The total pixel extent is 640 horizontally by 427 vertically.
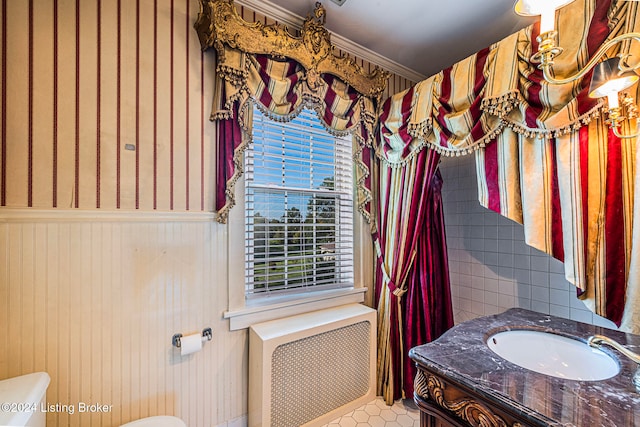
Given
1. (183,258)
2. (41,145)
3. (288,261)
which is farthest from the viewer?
(288,261)

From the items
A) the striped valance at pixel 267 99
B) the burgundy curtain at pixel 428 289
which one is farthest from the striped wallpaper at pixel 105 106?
the burgundy curtain at pixel 428 289

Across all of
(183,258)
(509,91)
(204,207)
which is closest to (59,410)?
(183,258)

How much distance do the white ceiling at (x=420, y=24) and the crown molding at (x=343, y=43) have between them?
0.03m

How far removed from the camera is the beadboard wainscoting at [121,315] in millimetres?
1207

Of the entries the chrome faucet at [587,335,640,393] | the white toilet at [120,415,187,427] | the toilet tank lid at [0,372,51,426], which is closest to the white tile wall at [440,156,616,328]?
the chrome faucet at [587,335,640,393]

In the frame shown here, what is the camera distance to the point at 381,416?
1889 millimetres

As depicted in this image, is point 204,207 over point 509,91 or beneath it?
beneath

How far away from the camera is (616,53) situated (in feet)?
3.65

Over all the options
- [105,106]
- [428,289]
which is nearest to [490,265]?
[428,289]

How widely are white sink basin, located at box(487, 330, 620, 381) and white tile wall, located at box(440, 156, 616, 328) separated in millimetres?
848

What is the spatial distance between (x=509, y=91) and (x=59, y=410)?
8.64 ft

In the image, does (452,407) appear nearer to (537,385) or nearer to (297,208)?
(537,385)

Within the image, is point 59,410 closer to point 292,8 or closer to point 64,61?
point 64,61

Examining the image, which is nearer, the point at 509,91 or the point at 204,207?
the point at 509,91
